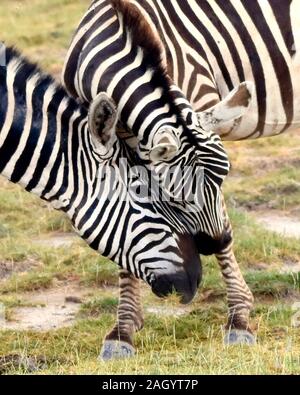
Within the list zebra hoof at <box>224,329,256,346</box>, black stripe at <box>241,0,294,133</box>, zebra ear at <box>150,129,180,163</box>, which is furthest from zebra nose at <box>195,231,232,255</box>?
black stripe at <box>241,0,294,133</box>

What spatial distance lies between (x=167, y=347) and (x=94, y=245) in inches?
52.1

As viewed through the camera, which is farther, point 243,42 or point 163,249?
point 243,42

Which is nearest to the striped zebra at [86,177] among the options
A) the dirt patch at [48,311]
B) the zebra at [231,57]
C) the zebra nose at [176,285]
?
the zebra nose at [176,285]

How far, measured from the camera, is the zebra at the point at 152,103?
21.6 feet

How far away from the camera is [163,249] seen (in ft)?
21.5

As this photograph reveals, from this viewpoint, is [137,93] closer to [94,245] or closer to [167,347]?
[94,245]

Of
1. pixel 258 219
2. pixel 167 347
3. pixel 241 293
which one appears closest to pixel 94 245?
pixel 167 347

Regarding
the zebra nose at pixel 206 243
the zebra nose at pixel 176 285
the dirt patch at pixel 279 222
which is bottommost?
the zebra nose at pixel 176 285

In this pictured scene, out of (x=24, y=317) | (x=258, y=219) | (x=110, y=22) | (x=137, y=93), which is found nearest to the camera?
(x=137, y=93)

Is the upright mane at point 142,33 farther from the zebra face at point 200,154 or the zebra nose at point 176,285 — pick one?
the zebra nose at point 176,285

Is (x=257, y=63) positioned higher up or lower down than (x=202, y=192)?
higher up

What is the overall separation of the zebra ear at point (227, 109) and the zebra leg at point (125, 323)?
174 cm

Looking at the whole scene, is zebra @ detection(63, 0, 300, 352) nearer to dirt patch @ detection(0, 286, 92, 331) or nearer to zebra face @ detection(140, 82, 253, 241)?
zebra face @ detection(140, 82, 253, 241)
